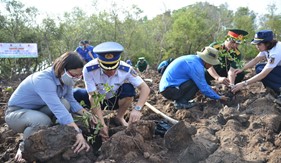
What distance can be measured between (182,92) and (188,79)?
0.74 ft

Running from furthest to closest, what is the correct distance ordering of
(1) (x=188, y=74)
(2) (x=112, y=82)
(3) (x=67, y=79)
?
(1) (x=188, y=74) < (2) (x=112, y=82) < (3) (x=67, y=79)

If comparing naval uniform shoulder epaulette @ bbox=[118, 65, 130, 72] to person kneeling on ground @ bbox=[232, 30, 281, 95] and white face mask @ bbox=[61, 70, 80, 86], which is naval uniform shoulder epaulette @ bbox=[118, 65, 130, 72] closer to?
white face mask @ bbox=[61, 70, 80, 86]

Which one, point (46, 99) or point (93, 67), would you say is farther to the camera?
point (93, 67)

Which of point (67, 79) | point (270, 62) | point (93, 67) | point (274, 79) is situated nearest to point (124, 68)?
point (93, 67)

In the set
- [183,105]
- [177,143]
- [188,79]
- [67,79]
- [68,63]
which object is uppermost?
[68,63]

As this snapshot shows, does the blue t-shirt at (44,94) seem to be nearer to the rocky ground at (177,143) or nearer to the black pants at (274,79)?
the rocky ground at (177,143)

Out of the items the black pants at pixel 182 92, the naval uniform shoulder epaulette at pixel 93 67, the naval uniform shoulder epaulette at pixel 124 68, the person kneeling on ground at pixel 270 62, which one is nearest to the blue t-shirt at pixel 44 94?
the naval uniform shoulder epaulette at pixel 93 67

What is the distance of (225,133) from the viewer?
335 centimetres

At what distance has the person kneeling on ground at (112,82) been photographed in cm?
316

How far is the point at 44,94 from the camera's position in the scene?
286 cm

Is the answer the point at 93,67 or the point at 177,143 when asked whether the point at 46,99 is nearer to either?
the point at 93,67

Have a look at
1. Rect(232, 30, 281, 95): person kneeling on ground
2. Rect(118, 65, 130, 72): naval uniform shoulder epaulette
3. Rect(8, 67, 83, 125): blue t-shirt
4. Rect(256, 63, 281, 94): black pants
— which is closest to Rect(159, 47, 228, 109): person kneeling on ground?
Rect(232, 30, 281, 95): person kneeling on ground

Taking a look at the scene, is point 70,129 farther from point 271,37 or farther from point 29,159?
point 271,37

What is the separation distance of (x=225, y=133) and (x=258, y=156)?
0.56m
